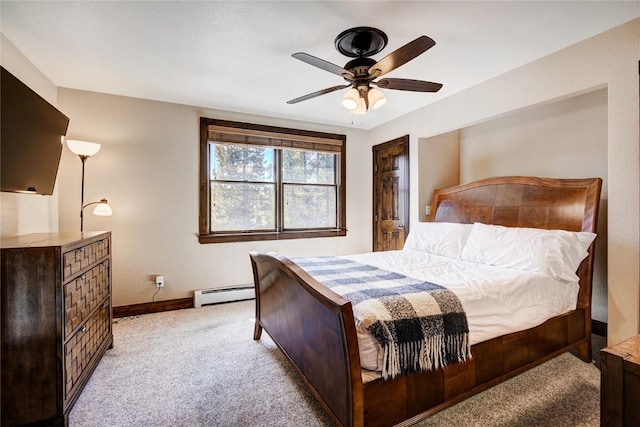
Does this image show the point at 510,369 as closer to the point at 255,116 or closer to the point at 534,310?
the point at 534,310

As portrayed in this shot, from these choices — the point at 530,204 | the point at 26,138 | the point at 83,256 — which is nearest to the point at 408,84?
the point at 530,204

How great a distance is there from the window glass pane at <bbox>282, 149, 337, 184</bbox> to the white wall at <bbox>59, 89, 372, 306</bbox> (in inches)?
33.2

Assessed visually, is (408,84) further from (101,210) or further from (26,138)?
(101,210)

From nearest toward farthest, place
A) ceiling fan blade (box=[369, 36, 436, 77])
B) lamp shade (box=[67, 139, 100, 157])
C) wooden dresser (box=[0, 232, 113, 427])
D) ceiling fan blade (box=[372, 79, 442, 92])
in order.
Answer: wooden dresser (box=[0, 232, 113, 427]) < ceiling fan blade (box=[369, 36, 436, 77]) < ceiling fan blade (box=[372, 79, 442, 92]) < lamp shade (box=[67, 139, 100, 157])

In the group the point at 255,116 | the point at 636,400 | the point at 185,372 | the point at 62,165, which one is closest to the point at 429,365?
the point at 636,400

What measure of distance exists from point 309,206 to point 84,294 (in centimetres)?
298

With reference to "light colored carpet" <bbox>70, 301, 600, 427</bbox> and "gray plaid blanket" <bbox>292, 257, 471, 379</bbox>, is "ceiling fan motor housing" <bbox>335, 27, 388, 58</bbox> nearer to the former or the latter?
"gray plaid blanket" <bbox>292, 257, 471, 379</bbox>

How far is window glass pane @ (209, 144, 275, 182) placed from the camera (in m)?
3.89

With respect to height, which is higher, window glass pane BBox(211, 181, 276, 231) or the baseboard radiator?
window glass pane BBox(211, 181, 276, 231)

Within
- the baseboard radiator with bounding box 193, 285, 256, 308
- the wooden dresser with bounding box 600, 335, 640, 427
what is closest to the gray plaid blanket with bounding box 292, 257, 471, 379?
the wooden dresser with bounding box 600, 335, 640, 427

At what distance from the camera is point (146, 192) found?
349 cm

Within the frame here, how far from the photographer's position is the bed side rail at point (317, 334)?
1340 mm

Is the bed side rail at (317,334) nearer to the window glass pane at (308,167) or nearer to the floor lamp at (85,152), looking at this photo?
the floor lamp at (85,152)

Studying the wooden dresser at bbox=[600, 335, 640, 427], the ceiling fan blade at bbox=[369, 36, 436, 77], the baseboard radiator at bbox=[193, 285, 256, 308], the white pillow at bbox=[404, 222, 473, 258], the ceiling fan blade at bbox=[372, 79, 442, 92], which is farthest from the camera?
the baseboard radiator at bbox=[193, 285, 256, 308]
